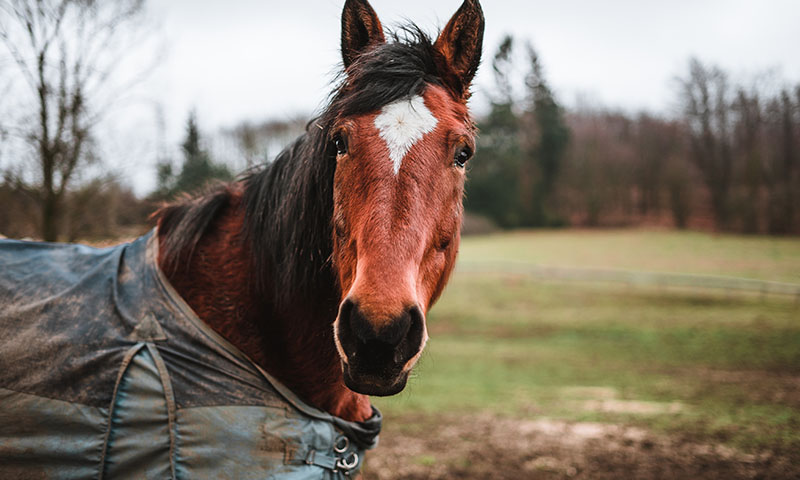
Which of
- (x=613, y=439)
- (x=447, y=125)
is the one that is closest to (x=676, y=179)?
(x=613, y=439)

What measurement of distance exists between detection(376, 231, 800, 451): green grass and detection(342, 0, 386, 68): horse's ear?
136cm

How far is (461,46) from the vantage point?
1.98m

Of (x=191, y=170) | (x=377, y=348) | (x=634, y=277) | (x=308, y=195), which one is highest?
(x=191, y=170)

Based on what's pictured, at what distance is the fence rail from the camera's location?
1302cm

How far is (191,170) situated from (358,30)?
6886mm

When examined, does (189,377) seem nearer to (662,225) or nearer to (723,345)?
(723,345)

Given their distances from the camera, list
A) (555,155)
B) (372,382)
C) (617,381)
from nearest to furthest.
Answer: (372,382)
(617,381)
(555,155)

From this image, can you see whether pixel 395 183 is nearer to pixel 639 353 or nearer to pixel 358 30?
pixel 358 30

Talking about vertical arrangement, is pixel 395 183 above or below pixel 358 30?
below

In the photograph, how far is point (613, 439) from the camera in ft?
17.2

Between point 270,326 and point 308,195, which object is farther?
point 270,326

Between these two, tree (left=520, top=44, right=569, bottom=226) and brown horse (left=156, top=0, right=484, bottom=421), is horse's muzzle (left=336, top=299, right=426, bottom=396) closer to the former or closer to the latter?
brown horse (left=156, top=0, right=484, bottom=421)

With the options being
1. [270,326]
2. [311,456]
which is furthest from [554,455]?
[270,326]

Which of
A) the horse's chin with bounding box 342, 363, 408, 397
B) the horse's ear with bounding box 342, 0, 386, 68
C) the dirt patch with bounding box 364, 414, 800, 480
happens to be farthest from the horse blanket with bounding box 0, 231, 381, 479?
the dirt patch with bounding box 364, 414, 800, 480
